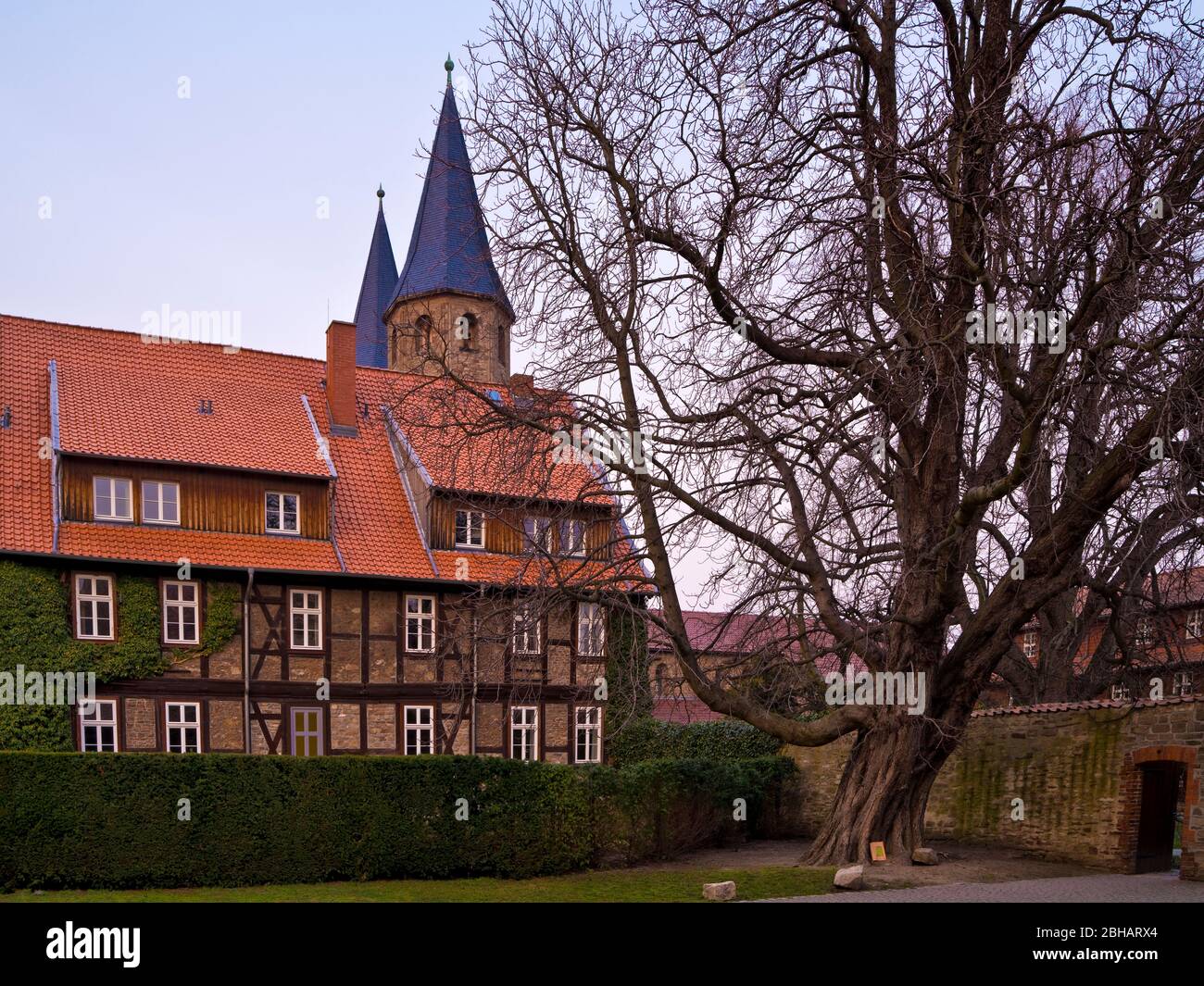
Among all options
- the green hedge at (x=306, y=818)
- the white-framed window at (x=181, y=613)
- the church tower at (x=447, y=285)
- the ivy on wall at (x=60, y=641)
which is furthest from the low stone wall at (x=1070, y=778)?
the church tower at (x=447, y=285)

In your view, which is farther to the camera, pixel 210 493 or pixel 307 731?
pixel 210 493

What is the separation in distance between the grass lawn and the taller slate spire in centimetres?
3487

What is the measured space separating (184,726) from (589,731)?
28.4ft

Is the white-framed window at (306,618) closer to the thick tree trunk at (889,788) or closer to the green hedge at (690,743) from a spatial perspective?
the green hedge at (690,743)

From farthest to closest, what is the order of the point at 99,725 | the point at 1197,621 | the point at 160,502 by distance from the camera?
the point at 1197,621, the point at 160,502, the point at 99,725

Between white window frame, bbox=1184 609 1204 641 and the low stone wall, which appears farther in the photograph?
white window frame, bbox=1184 609 1204 641

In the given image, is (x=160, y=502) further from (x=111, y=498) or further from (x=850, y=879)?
(x=850, y=879)

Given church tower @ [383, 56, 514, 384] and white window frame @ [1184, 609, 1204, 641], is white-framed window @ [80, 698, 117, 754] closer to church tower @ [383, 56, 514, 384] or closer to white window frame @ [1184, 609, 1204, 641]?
church tower @ [383, 56, 514, 384]

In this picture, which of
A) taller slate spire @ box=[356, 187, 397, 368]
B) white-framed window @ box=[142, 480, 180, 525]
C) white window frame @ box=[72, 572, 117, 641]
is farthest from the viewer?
taller slate spire @ box=[356, 187, 397, 368]

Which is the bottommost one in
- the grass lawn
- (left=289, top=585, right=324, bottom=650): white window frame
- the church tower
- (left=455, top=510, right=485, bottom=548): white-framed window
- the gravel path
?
the grass lawn

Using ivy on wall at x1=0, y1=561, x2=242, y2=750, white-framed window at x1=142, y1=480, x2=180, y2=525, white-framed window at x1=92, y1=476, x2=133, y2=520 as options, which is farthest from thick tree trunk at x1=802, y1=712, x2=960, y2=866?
white-framed window at x1=92, y1=476, x2=133, y2=520

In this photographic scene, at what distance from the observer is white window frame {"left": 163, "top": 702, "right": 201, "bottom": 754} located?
21.3m

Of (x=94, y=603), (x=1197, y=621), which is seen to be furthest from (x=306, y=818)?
(x=1197, y=621)

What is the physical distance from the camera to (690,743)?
2594 centimetres
